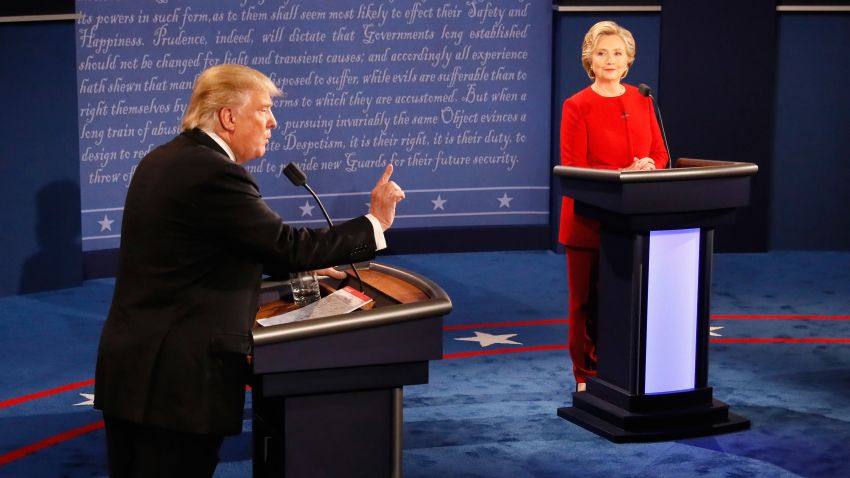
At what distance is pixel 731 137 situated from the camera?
888cm

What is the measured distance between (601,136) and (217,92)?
2479 millimetres

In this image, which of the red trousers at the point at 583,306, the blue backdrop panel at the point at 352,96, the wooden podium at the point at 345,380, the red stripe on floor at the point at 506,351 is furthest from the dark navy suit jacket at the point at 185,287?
the blue backdrop panel at the point at 352,96

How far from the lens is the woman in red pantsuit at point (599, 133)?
204 inches

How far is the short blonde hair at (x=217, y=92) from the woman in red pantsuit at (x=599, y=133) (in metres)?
2.38

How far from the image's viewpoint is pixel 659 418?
4.99 m

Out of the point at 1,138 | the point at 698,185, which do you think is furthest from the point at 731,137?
the point at 1,138

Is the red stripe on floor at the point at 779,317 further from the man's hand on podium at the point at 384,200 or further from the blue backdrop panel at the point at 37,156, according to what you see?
the man's hand on podium at the point at 384,200

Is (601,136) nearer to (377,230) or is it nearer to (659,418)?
(659,418)

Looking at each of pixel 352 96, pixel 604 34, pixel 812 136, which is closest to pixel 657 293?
pixel 604 34

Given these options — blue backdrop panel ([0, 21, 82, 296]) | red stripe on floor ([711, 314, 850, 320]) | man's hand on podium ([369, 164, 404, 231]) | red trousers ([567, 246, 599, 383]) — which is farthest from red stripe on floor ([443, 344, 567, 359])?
man's hand on podium ([369, 164, 404, 231])

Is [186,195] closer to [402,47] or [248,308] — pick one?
[248,308]

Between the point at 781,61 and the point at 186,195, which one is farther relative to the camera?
the point at 781,61

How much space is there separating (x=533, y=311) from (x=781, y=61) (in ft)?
9.98

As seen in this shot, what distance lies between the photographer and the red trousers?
5.32 m
